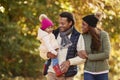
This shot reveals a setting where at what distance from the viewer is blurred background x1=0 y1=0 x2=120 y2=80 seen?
1583 cm

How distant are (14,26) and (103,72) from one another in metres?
8.50

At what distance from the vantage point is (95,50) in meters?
7.63

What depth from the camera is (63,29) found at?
7324 mm

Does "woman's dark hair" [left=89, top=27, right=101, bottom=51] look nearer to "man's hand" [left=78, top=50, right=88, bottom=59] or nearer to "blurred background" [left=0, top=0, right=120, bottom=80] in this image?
"man's hand" [left=78, top=50, right=88, bottom=59]

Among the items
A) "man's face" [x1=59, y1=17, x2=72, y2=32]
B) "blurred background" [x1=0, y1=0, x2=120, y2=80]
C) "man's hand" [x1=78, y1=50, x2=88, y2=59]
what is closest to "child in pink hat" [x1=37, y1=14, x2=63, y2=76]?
"man's face" [x1=59, y1=17, x2=72, y2=32]

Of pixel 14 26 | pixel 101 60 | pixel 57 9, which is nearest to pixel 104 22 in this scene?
pixel 57 9

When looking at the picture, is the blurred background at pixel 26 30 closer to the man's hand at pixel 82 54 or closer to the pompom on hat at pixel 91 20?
the pompom on hat at pixel 91 20

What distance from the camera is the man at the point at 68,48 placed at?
7.25 m

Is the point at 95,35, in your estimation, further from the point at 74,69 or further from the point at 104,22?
the point at 104,22

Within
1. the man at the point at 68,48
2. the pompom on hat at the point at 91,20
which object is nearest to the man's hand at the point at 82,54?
the man at the point at 68,48

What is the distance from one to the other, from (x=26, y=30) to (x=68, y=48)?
10.2 m

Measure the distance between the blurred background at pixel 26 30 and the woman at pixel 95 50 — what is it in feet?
20.9

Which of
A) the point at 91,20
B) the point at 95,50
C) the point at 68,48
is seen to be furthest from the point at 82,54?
the point at 91,20

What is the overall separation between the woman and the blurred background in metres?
6.36
